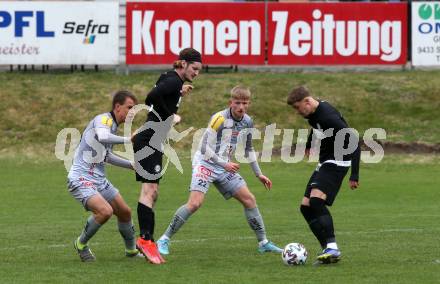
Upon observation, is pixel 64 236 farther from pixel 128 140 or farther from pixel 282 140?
pixel 282 140


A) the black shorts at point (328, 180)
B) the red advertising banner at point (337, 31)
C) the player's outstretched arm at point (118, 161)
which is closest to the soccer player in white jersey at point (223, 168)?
the player's outstretched arm at point (118, 161)

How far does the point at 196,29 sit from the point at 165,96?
53.3ft

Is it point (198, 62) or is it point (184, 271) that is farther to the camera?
point (198, 62)

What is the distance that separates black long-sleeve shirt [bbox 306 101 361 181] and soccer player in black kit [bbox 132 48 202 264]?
5.51 ft

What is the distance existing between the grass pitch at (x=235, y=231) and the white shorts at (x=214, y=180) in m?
0.80

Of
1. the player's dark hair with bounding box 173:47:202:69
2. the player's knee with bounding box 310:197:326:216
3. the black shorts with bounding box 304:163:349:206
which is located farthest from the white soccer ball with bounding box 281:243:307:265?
the player's dark hair with bounding box 173:47:202:69

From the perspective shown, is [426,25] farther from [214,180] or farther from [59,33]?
[214,180]

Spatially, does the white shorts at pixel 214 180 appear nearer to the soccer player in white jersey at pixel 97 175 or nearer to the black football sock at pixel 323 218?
the soccer player in white jersey at pixel 97 175

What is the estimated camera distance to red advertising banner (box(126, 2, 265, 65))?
98.7ft

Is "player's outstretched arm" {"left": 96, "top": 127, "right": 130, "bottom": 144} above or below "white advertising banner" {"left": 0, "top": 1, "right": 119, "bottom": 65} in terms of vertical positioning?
below

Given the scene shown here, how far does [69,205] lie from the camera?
2067cm

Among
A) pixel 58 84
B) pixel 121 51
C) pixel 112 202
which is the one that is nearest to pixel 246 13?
pixel 121 51

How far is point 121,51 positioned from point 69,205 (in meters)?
11.0

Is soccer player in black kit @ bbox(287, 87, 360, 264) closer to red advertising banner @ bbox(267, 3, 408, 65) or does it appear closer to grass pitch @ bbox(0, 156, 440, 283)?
grass pitch @ bbox(0, 156, 440, 283)
